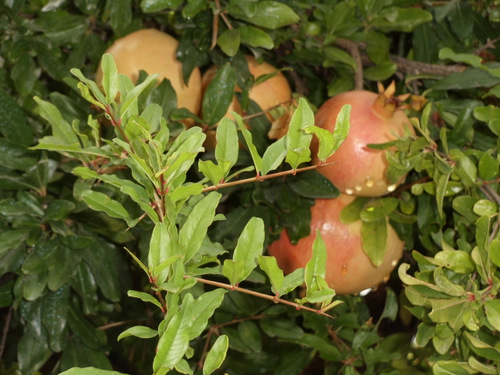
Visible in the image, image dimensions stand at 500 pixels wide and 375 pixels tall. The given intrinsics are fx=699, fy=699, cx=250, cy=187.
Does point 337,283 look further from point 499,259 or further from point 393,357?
point 499,259

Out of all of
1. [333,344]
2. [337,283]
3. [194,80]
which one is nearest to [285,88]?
[194,80]

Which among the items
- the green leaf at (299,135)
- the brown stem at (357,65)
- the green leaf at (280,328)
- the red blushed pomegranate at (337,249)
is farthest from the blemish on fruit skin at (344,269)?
the green leaf at (299,135)

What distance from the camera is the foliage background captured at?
26.9 inches

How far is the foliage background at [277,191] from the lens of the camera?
26.9 inches

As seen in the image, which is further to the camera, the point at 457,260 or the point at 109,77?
the point at 457,260

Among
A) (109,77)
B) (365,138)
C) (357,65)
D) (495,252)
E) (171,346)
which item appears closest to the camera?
(171,346)

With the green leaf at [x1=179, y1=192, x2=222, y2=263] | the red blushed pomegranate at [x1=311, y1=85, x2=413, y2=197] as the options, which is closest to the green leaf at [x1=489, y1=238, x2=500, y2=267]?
the red blushed pomegranate at [x1=311, y1=85, x2=413, y2=197]

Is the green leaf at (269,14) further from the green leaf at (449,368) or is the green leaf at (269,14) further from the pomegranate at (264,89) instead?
the green leaf at (449,368)

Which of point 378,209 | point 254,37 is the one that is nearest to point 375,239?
point 378,209

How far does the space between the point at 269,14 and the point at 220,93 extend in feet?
0.34

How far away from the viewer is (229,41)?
30.1 inches

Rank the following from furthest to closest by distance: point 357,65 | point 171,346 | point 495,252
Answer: point 357,65
point 495,252
point 171,346

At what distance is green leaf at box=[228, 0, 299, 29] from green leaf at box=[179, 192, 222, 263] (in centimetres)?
37

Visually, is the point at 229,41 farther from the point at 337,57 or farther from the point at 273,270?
the point at 273,270
